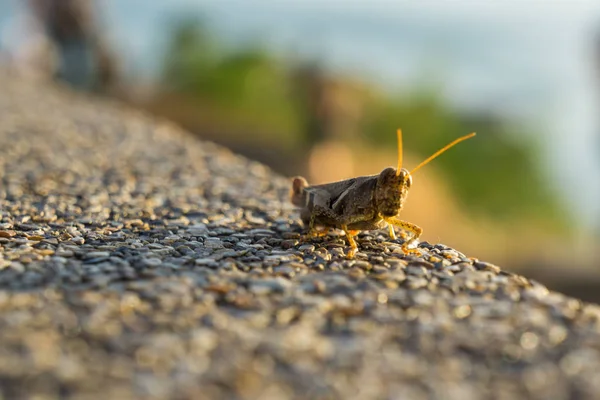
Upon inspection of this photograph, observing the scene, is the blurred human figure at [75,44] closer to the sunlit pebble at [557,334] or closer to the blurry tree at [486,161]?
the blurry tree at [486,161]

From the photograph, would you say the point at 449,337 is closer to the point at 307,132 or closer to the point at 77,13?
the point at 307,132

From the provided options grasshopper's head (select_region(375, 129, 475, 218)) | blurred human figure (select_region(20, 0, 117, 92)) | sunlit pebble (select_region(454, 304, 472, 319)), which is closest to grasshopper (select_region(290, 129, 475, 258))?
grasshopper's head (select_region(375, 129, 475, 218))

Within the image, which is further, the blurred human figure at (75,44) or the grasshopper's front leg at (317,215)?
the blurred human figure at (75,44)

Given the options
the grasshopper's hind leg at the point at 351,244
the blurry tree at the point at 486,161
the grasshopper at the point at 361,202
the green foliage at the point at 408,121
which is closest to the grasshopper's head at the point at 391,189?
the grasshopper at the point at 361,202

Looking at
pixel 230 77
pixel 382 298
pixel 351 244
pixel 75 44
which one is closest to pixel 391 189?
pixel 351 244

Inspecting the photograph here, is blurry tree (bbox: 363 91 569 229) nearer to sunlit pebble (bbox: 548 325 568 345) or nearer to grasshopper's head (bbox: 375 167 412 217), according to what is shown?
grasshopper's head (bbox: 375 167 412 217)

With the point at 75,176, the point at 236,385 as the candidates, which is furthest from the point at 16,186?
the point at 236,385
